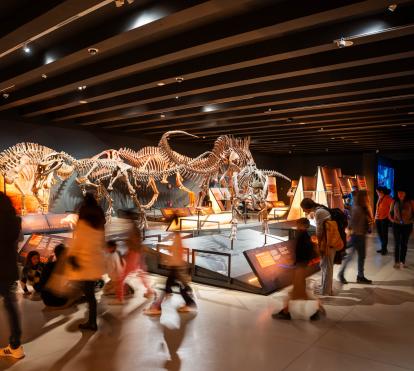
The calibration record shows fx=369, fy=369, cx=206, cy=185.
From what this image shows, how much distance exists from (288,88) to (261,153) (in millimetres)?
15839

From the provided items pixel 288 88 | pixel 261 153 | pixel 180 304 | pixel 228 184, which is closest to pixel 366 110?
pixel 288 88

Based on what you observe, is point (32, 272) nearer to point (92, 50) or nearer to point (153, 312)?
point (153, 312)

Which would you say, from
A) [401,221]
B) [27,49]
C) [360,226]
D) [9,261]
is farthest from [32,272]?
[401,221]

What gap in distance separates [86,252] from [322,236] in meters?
3.40

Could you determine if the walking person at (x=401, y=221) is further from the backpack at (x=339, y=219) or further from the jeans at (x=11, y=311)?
the jeans at (x=11, y=311)

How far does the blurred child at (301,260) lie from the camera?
4527 mm

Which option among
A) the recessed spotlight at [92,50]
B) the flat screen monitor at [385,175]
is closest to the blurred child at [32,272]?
the recessed spotlight at [92,50]

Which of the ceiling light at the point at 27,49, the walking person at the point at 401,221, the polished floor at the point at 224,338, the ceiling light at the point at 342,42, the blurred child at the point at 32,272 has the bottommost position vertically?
the polished floor at the point at 224,338

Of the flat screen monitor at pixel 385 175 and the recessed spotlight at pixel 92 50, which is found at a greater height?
the recessed spotlight at pixel 92 50

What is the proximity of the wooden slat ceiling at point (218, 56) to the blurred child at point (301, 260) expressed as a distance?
2643mm

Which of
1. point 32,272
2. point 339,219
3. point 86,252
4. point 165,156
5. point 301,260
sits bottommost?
point 32,272

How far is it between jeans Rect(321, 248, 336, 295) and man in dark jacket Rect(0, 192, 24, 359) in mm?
4183

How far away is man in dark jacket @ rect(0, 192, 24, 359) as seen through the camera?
3.31m

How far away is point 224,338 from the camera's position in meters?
4.09
